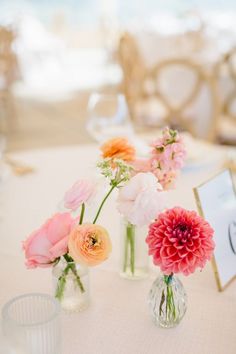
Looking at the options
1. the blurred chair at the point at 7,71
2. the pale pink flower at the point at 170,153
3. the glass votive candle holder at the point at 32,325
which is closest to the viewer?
the glass votive candle holder at the point at 32,325

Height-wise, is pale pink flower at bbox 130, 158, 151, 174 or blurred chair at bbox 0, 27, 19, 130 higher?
blurred chair at bbox 0, 27, 19, 130

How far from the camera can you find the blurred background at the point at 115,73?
99.2 inches

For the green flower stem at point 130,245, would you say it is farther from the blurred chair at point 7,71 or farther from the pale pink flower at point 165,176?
the blurred chair at point 7,71

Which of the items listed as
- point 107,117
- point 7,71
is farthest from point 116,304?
point 7,71

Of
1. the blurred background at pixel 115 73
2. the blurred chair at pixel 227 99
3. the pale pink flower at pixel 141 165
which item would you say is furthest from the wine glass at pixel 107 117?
the blurred chair at pixel 227 99

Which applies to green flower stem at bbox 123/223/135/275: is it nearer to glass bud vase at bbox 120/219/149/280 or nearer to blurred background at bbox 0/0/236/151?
glass bud vase at bbox 120/219/149/280

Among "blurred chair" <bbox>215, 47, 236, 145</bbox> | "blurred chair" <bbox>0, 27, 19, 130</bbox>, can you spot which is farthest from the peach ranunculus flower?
"blurred chair" <bbox>0, 27, 19, 130</bbox>

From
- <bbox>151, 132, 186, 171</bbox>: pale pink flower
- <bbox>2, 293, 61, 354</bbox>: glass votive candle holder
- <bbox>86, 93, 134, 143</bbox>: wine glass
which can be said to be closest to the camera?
<bbox>2, 293, 61, 354</bbox>: glass votive candle holder

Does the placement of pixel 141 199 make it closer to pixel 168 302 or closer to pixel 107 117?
pixel 168 302

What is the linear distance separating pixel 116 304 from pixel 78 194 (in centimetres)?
25

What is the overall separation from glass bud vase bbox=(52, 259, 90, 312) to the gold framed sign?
Result: 23 cm

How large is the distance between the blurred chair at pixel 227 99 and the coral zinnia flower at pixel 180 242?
2.19 metres

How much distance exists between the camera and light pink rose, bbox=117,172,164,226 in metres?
0.69

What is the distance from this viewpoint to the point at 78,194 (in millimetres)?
695
